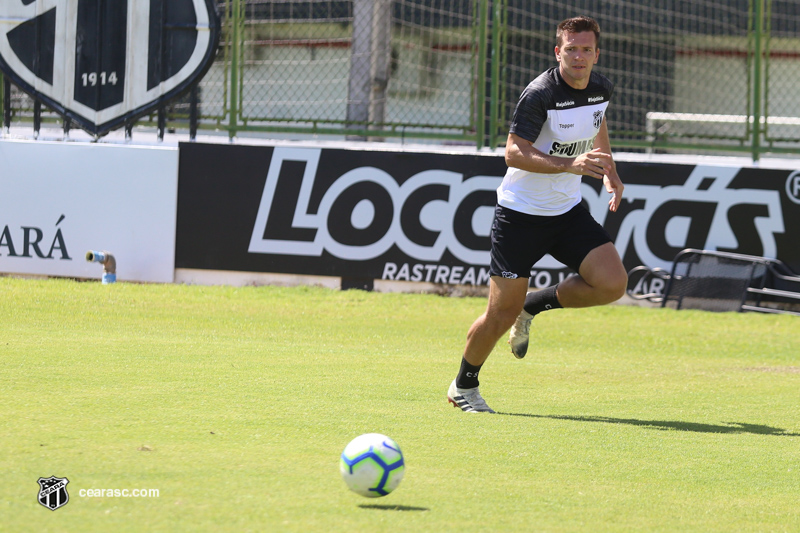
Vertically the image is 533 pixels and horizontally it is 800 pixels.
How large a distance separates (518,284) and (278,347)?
3031mm

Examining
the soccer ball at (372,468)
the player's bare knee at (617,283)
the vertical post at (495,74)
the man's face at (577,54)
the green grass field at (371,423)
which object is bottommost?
the green grass field at (371,423)

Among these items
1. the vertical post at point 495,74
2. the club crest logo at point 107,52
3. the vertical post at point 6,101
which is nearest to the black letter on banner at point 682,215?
the vertical post at point 495,74

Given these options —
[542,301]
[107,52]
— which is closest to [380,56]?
[107,52]

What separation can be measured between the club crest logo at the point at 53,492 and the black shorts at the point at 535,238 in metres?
3.02

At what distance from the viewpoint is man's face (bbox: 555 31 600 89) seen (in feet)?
19.7

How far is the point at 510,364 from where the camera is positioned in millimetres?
8492

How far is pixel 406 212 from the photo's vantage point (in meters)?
12.4

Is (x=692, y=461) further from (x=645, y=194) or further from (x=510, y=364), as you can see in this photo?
(x=645, y=194)

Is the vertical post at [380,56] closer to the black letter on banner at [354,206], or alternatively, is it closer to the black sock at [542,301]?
the black letter on banner at [354,206]

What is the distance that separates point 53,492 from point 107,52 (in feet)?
33.3

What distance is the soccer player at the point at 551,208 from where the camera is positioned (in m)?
6.00

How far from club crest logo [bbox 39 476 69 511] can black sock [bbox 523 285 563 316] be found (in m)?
3.42

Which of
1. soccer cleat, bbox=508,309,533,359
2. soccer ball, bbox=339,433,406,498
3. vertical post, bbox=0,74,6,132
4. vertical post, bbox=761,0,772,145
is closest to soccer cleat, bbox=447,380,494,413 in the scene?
soccer cleat, bbox=508,309,533,359

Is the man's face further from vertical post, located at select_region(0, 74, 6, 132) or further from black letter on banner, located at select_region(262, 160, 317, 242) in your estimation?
vertical post, located at select_region(0, 74, 6, 132)
